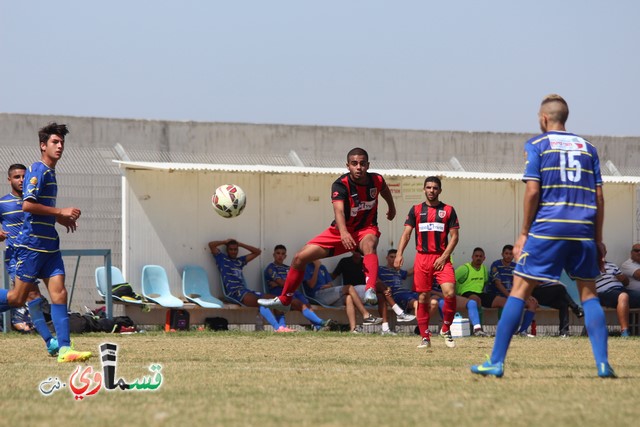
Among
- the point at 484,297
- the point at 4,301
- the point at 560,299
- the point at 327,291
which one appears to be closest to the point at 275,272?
the point at 327,291

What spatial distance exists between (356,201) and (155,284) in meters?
7.62

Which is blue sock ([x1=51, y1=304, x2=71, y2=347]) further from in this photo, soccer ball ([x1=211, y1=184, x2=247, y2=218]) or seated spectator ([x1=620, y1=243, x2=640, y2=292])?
seated spectator ([x1=620, y1=243, x2=640, y2=292])

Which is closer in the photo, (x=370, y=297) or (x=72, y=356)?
(x=72, y=356)

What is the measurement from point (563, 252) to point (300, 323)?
11.1 meters

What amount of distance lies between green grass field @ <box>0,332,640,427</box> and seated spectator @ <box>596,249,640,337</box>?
252 inches

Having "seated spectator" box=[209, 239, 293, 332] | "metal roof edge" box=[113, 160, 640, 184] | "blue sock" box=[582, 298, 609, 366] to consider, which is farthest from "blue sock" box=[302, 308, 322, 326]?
"blue sock" box=[582, 298, 609, 366]

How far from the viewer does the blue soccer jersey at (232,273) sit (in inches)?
723

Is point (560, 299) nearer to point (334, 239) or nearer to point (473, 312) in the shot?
point (473, 312)

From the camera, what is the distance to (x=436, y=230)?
13531 mm

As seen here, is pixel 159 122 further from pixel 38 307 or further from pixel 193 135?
pixel 38 307

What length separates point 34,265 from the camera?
9750mm

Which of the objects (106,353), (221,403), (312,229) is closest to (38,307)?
(106,353)

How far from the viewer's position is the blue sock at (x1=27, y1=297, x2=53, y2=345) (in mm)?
11109

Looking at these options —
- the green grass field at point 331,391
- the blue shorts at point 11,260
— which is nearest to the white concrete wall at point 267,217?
the blue shorts at point 11,260
